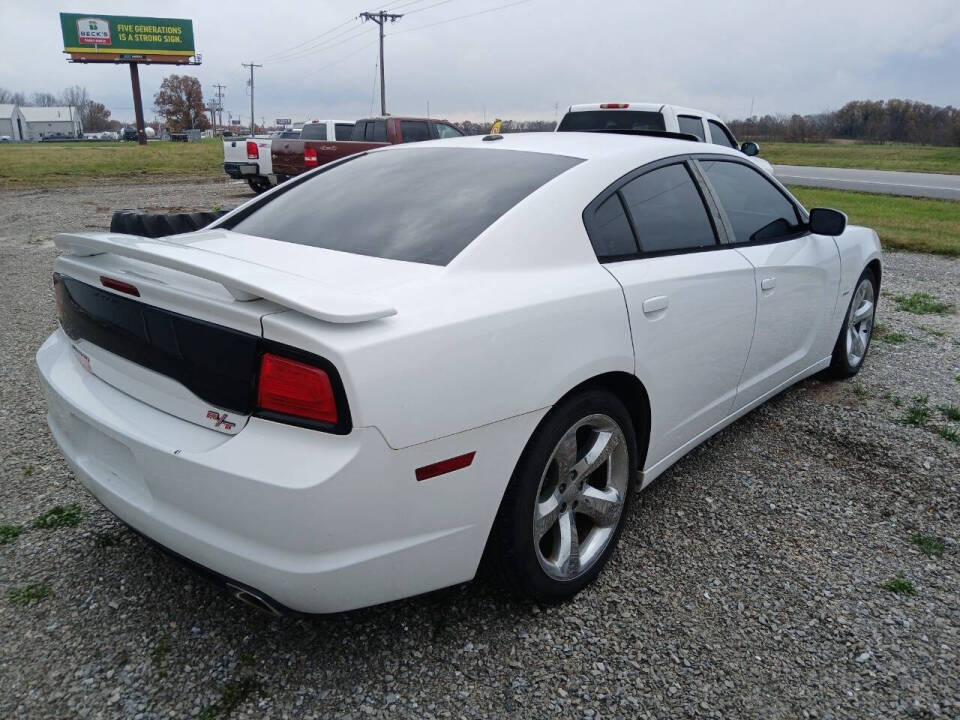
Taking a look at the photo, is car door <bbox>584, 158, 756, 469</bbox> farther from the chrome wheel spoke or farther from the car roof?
the car roof

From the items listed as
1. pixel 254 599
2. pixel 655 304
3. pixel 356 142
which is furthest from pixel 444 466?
pixel 356 142

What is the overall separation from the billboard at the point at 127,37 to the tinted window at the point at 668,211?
66186 millimetres

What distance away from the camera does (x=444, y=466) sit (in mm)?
1959

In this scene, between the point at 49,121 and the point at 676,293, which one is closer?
the point at 676,293

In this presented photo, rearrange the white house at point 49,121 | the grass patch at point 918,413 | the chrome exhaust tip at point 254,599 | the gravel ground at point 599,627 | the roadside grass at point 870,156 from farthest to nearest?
the white house at point 49,121
the roadside grass at point 870,156
the grass patch at point 918,413
the gravel ground at point 599,627
the chrome exhaust tip at point 254,599

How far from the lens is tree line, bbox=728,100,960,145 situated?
1592 inches

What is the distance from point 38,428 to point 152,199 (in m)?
13.4

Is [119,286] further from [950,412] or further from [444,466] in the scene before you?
[950,412]

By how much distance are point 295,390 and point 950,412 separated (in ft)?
12.9

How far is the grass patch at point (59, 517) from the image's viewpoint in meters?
2.92

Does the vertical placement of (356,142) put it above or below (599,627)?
above

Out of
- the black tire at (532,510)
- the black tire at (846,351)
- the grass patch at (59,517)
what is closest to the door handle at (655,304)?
the black tire at (532,510)

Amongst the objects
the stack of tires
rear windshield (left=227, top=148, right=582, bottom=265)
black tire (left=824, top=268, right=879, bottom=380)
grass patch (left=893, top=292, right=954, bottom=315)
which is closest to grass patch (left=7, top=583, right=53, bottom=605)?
rear windshield (left=227, top=148, right=582, bottom=265)

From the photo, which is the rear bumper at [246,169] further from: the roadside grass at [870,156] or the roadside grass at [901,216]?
the roadside grass at [870,156]
